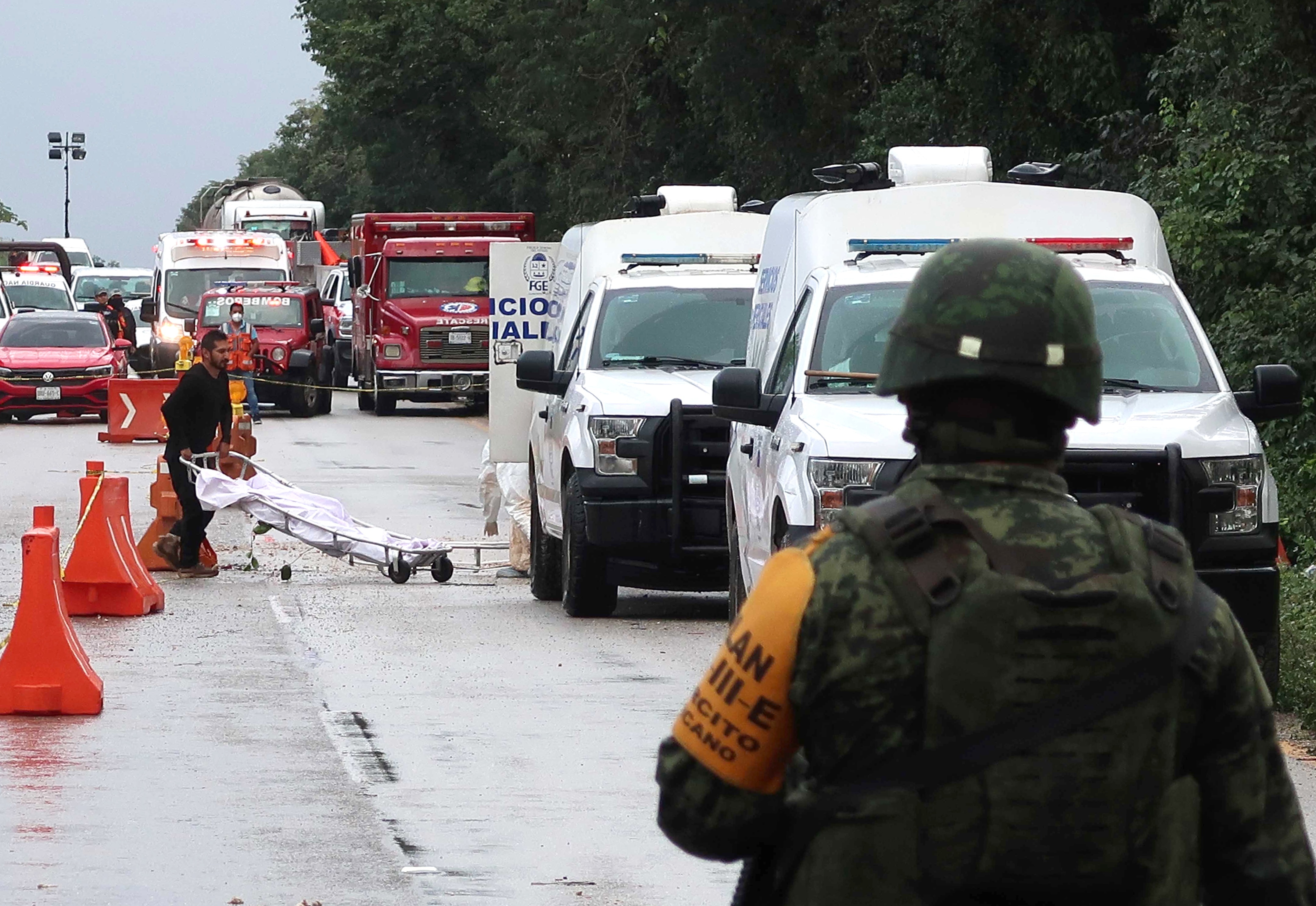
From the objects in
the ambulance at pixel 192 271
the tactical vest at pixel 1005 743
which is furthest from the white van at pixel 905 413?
the ambulance at pixel 192 271

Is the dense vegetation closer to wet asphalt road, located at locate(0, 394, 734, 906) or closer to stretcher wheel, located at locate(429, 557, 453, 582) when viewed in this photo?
stretcher wheel, located at locate(429, 557, 453, 582)

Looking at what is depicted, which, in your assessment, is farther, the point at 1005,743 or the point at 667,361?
the point at 667,361

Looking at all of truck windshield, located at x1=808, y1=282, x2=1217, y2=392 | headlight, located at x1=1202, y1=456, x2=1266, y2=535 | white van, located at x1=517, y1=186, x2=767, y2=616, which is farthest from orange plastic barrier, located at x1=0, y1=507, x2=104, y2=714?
headlight, located at x1=1202, y1=456, x2=1266, y2=535

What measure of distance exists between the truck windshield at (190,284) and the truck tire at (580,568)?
26.0 meters

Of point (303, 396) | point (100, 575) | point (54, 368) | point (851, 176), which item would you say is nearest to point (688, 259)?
point (851, 176)

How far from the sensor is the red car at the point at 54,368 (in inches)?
1305

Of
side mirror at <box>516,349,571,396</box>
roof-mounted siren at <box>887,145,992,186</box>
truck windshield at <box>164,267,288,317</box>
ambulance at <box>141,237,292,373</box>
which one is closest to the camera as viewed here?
roof-mounted siren at <box>887,145,992,186</box>

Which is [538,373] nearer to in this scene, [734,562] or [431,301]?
[734,562]

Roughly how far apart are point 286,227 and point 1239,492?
151 feet

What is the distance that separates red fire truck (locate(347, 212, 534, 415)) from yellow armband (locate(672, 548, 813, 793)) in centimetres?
3266

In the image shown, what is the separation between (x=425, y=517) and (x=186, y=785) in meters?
12.1

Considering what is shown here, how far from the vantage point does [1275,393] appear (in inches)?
386

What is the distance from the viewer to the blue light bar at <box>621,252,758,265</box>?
1477cm

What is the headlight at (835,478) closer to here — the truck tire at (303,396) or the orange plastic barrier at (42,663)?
the orange plastic barrier at (42,663)
